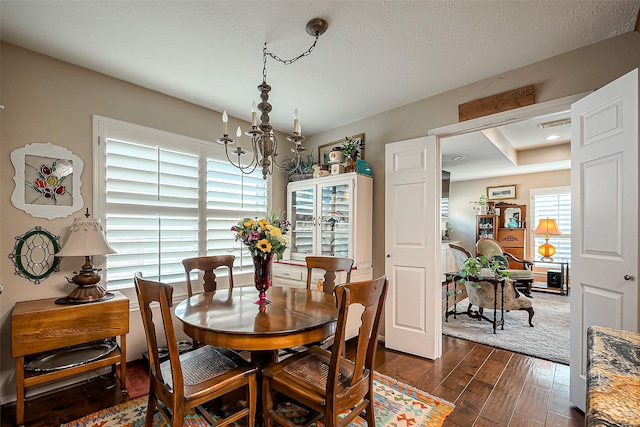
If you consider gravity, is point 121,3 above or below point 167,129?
above

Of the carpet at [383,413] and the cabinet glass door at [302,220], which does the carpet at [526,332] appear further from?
the cabinet glass door at [302,220]

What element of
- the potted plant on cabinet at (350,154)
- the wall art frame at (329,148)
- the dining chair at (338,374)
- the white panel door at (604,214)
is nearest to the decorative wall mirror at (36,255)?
the dining chair at (338,374)

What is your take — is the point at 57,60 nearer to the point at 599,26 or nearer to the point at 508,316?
the point at 599,26

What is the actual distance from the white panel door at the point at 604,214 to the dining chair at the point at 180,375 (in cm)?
224

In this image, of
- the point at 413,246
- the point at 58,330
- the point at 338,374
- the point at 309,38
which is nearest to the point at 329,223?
the point at 413,246

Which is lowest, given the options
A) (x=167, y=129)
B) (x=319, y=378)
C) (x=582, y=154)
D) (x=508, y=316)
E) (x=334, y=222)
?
(x=508, y=316)

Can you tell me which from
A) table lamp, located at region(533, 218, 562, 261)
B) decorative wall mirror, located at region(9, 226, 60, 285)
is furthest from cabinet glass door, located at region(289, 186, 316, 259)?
table lamp, located at region(533, 218, 562, 261)

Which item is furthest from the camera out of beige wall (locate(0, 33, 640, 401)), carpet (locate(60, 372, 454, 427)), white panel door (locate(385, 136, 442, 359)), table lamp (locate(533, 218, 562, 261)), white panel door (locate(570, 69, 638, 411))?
table lamp (locate(533, 218, 562, 261))

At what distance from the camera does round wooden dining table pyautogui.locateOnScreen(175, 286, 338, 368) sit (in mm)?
1462

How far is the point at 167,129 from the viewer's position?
296cm

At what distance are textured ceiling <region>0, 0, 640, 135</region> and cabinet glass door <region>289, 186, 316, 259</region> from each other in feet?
4.54

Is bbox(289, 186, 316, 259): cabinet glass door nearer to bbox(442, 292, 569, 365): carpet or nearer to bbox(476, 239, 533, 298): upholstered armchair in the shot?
bbox(442, 292, 569, 365): carpet

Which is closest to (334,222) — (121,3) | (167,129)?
(167,129)

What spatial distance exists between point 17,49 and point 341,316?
3.04 m
